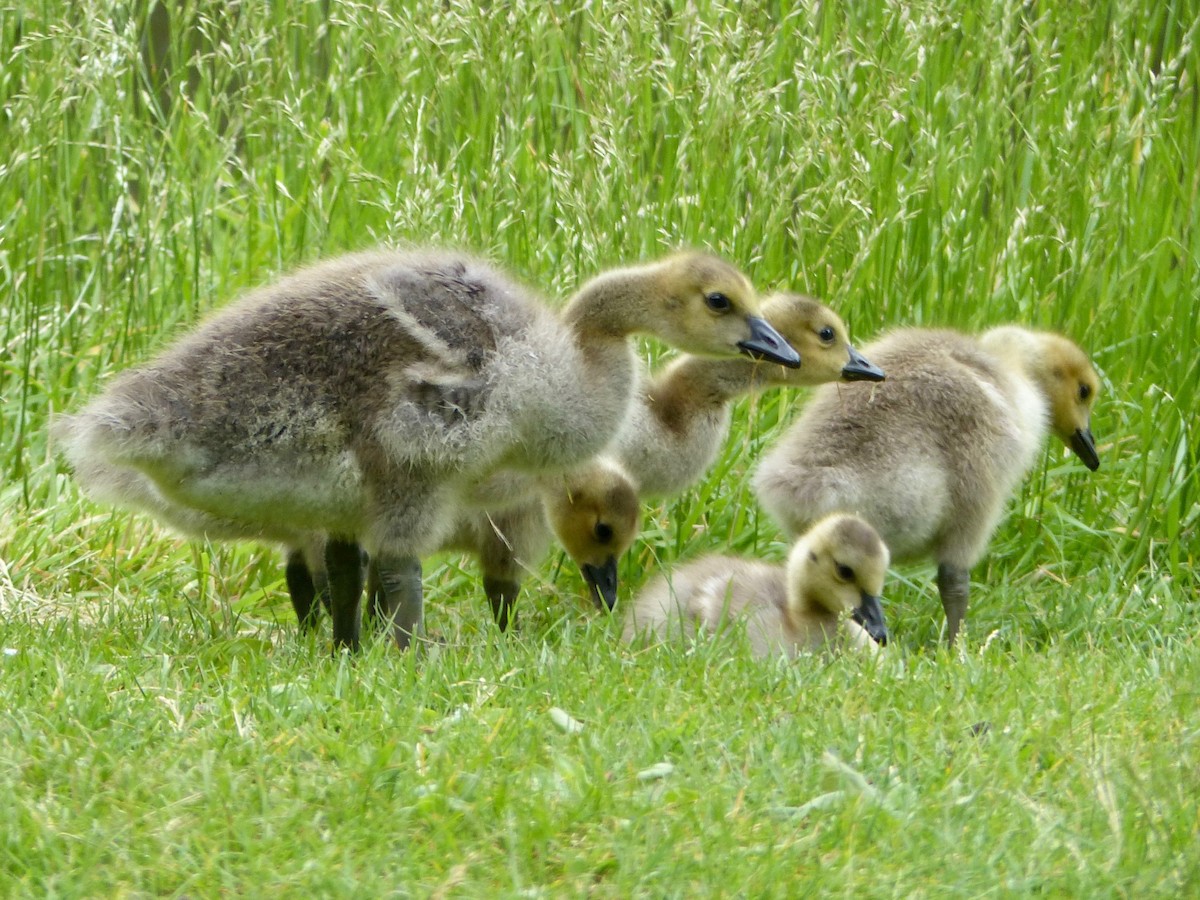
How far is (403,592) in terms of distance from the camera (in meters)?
4.84

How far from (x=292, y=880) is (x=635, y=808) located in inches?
27.1

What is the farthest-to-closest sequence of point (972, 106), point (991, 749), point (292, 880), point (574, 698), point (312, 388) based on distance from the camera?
point (972, 106), point (312, 388), point (574, 698), point (991, 749), point (292, 880)

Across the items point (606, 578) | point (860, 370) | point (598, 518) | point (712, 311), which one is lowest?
point (606, 578)

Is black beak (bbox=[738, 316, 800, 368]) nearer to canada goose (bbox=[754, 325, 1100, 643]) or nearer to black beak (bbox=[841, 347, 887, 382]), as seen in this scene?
black beak (bbox=[841, 347, 887, 382])

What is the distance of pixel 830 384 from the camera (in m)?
5.85

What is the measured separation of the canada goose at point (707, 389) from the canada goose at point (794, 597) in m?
0.46

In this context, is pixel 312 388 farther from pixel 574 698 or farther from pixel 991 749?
pixel 991 749

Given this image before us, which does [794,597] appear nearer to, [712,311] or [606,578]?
[606,578]

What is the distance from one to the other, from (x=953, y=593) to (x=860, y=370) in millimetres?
798

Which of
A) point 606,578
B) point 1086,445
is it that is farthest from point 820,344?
point 1086,445

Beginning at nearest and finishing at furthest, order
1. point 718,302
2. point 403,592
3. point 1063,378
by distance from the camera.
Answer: point 403,592 → point 718,302 → point 1063,378

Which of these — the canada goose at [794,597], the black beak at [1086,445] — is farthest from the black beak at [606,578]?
the black beak at [1086,445]

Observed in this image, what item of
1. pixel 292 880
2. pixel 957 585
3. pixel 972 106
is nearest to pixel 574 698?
pixel 292 880

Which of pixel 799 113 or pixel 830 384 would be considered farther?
pixel 799 113
